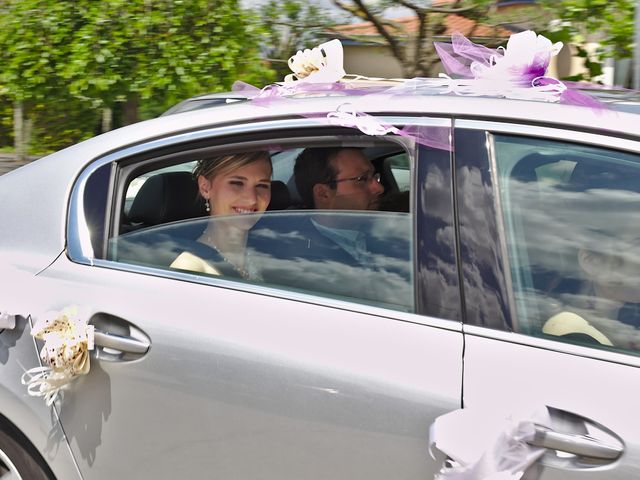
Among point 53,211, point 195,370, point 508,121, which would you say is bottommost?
point 195,370

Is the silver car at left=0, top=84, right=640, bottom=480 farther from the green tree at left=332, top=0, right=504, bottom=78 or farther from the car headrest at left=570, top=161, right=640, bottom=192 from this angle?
the green tree at left=332, top=0, right=504, bottom=78

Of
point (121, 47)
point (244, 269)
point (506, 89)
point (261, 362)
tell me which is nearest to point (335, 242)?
point (244, 269)

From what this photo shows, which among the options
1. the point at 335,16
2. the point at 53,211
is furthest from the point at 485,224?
the point at 335,16

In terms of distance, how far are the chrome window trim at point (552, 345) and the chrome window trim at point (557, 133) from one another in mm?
443

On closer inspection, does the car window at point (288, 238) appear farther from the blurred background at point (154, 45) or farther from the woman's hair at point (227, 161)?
the blurred background at point (154, 45)

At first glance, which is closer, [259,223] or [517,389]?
[517,389]

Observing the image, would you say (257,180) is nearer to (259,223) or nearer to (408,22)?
(259,223)

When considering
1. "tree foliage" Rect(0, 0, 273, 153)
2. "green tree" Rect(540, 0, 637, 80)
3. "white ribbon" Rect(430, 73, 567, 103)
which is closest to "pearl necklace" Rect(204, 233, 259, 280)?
"white ribbon" Rect(430, 73, 567, 103)

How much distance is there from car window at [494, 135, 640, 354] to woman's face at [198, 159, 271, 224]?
29.3 inches

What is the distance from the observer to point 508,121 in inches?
80.4

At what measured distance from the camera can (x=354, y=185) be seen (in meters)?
2.54

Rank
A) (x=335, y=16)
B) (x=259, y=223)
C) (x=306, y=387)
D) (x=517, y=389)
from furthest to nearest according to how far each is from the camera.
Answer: (x=335, y=16)
(x=259, y=223)
(x=306, y=387)
(x=517, y=389)

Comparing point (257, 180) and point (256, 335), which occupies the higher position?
point (257, 180)

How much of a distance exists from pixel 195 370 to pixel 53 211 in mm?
667
